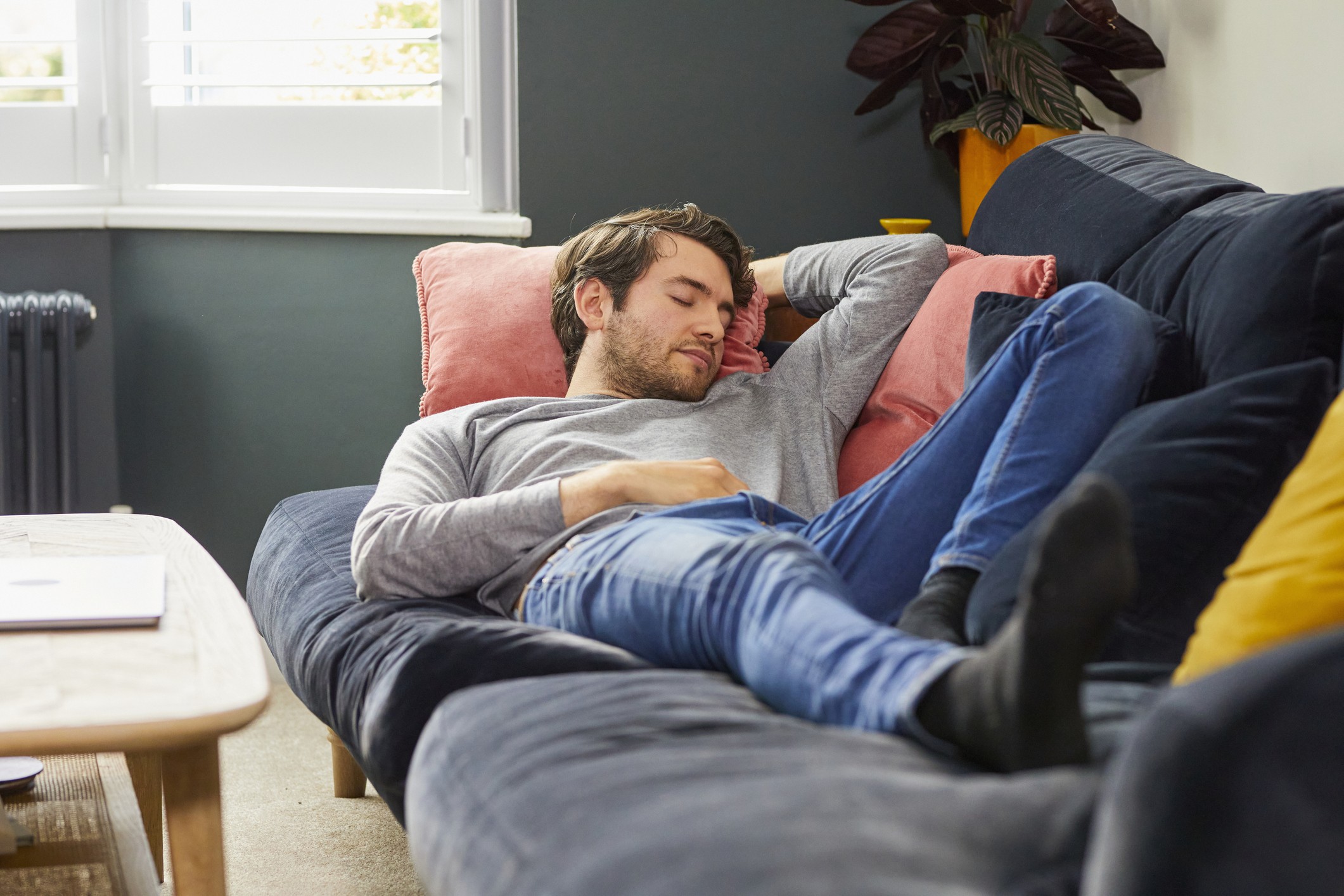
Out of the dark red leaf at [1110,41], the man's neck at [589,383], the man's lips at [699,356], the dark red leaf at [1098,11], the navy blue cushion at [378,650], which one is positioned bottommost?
the navy blue cushion at [378,650]

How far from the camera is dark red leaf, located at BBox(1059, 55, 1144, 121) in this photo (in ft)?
7.95

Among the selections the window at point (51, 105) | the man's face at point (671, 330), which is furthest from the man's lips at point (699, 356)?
the window at point (51, 105)

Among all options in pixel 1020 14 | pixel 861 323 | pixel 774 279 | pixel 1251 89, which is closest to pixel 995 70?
pixel 1020 14

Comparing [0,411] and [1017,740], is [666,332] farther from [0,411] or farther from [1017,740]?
[0,411]

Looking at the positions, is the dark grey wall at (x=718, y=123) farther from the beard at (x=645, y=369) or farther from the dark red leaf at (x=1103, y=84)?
the beard at (x=645, y=369)

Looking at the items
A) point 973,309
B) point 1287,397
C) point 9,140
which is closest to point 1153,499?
point 1287,397

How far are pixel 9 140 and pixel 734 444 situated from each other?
195 cm

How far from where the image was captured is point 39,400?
250cm

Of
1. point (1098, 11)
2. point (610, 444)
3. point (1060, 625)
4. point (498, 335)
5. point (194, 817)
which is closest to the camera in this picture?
point (1060, 625)

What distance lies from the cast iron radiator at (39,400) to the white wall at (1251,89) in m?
2.29

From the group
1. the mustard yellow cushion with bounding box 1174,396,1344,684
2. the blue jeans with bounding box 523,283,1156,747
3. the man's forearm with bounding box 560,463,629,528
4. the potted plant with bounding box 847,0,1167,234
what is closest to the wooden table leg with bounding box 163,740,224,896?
the blue jeans with bounding box 523,283,1156,747

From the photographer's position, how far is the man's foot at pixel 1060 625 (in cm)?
74

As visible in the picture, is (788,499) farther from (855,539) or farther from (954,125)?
(954,125)

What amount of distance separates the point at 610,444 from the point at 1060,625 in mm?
1025
